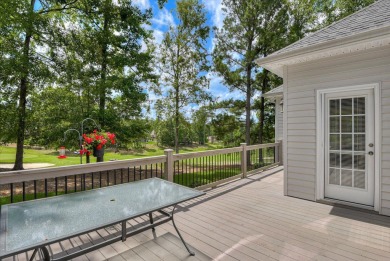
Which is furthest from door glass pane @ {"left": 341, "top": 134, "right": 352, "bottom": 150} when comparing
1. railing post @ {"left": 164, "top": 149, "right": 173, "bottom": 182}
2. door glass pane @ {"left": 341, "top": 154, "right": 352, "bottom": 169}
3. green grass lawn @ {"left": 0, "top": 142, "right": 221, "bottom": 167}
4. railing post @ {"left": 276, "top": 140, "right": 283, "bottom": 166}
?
green grass lawn @ {"left": 0, "top": 142, "right": 221, "bottom": 167}

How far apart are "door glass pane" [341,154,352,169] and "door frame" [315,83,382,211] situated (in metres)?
0.28

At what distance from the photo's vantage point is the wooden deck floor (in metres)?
2.23

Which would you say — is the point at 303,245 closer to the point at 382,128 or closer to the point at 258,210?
the point at 258,210

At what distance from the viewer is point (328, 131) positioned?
12.2 ft

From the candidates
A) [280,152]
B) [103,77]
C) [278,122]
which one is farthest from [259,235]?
[103,77]

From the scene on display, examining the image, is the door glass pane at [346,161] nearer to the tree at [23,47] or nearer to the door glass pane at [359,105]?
the door glass pane at [359,105]

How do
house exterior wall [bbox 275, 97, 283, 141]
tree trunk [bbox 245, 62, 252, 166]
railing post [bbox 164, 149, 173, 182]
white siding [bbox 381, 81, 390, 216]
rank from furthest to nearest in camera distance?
Answer: tree trunk [bbox 245, 62, 252, 166] < house exterior wall [bbox 275, 97, 283, 141] < railing post [bbox 164, 149, 173, 182] < white siding [bbox 381, 81, 390, 216]

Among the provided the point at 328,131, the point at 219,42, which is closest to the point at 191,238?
the point at 328,131

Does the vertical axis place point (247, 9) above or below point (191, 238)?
above

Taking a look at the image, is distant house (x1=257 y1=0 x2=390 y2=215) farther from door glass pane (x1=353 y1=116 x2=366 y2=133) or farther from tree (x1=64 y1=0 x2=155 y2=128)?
tree (x1=64 y1=0 x2=155 y2=128)

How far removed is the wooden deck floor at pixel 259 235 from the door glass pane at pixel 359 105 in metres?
1.61

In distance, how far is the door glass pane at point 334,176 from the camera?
3658 millimetres

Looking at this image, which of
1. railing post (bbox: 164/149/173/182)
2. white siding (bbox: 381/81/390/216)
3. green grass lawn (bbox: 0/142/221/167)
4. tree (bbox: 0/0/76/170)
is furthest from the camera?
green grass lawn (bbox: 0/142/221/167)

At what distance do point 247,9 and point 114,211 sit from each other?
10.2m
